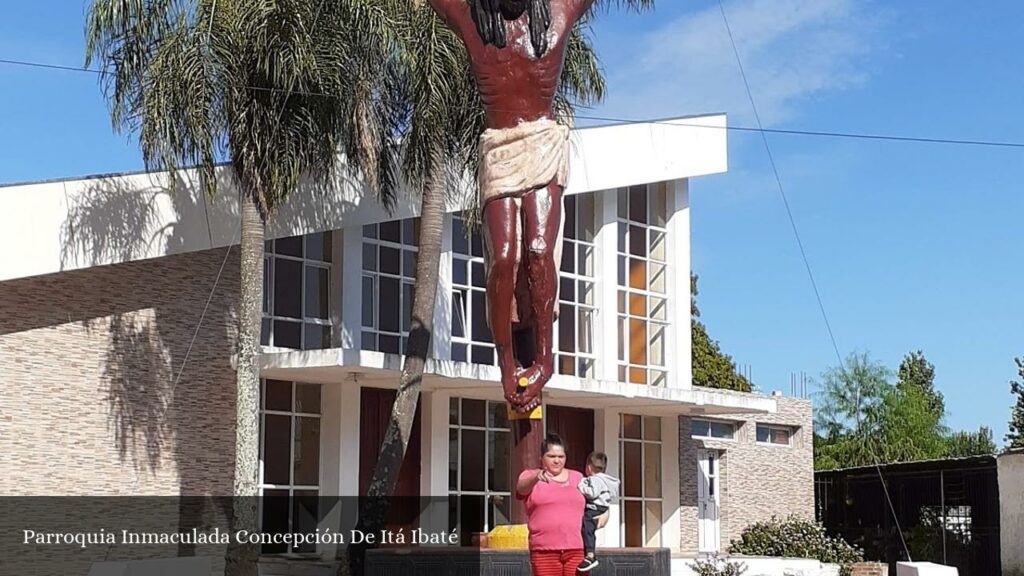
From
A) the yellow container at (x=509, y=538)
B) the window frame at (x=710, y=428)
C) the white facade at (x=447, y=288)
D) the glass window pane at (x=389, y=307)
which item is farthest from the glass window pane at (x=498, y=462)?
the yellow container at (x=509, y=538)

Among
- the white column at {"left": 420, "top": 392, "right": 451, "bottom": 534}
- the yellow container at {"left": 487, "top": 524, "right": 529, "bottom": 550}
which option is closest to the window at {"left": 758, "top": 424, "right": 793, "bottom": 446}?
the white column at {"left": 420, "top": 392, "right": 451, "bottom": 534}

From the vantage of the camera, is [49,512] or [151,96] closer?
[151,96]

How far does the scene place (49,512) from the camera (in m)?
17.5

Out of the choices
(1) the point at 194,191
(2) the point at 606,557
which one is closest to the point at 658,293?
(1) the point at 194,191

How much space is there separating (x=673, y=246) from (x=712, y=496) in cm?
557

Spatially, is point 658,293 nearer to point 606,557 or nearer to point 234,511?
point 234,511

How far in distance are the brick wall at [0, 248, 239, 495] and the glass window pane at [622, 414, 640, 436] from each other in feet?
31.2

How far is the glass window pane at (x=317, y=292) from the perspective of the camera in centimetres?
2117

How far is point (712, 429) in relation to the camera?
28.9 meters

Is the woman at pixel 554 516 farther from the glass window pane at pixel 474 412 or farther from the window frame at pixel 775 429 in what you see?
→ the window frame at pixel 775 429

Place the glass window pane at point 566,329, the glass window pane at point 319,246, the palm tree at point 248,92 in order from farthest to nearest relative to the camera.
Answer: the glass window pane at point 566,329 < the glass window pane at point 319,246 < the palm tree at point 248,92

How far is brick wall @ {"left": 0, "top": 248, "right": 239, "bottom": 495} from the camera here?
690 inches

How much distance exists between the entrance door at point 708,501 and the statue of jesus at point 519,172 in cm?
1794

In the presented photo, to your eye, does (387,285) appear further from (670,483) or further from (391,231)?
(670,483)
